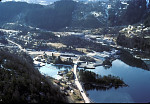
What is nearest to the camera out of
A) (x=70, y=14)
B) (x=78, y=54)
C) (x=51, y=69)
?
(x=51, y=69)

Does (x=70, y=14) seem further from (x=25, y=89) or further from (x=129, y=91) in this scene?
(x=25, y=89)

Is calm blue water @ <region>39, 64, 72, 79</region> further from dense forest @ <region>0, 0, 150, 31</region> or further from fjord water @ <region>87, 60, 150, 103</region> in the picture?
dense forest @ <region>0, 0, 150, 31</region>

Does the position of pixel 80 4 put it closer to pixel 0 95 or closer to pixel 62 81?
pixel 62 81

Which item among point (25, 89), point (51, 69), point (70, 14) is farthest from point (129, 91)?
point (70, 14)

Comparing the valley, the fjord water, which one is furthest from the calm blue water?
the fjord water

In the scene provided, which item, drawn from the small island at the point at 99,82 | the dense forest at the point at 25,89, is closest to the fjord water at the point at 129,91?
the small island at the point at 99,82

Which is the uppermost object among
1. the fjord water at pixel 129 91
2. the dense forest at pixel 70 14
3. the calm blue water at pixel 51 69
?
the dense forest at pixel 70 14

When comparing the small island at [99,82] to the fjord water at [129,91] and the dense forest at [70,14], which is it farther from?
the dense forest at [70,14]

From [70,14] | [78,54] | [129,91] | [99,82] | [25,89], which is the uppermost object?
[70,14]
